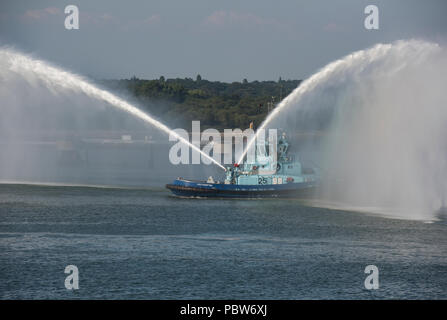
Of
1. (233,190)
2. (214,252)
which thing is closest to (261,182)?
(233,190)

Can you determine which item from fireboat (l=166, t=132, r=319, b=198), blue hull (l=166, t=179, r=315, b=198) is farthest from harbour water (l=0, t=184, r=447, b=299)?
fireboat (l=166, t=132, r=319, b=198)

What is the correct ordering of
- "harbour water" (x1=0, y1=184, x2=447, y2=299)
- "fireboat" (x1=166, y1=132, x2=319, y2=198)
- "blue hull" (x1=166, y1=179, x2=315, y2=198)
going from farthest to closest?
"fireboat" (x1=166, y1=132, x2=319, y2=198), "blue hull" (x1=166, y1=179, x2=315, y2=198), "harbour water" (x1=0, y1=184, x2=447, y2=299)

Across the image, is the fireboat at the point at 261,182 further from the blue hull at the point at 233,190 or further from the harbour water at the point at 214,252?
the harbour water at the point at 214,252

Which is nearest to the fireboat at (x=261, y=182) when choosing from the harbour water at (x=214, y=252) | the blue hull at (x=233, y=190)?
the blue hull at (x=233, y=190)

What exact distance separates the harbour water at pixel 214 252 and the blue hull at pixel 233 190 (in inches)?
131

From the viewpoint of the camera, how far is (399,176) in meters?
69.4

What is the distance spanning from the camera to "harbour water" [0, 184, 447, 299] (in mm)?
31453

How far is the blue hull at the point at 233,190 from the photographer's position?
63.7 meters

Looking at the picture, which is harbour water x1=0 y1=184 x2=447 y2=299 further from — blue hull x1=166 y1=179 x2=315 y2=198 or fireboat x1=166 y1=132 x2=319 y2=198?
fireboat x1=166 y1=132 x2=319 y2=198

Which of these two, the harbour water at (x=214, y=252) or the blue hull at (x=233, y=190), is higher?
the blue hull at (x=233, y=190)

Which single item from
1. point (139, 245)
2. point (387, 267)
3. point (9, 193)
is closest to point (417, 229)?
point (387, 267)

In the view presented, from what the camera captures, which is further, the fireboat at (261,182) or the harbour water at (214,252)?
the fireboat at (261,182)

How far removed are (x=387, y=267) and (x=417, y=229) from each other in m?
12.1

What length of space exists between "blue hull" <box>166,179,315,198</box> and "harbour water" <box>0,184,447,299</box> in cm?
332
